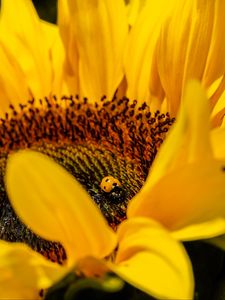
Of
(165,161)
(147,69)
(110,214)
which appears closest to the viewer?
(165,161)

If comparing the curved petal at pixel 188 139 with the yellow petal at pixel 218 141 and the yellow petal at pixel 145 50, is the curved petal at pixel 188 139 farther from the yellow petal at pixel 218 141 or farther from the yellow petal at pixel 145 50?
the yellow petal at pixel 145 50

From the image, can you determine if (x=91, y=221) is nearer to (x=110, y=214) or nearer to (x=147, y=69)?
(x=110, y=214)

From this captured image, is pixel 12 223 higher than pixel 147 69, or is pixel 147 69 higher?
pixel 147 69

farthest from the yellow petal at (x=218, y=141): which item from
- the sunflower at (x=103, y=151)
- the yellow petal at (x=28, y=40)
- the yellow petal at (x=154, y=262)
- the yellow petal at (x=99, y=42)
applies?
the yellow petal at (x=28, y=40)

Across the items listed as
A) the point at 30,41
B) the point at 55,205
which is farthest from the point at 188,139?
the point at 30,41

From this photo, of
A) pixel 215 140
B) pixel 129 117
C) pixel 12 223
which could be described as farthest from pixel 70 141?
pixel 215 140

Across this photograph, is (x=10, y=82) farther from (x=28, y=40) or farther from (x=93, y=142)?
(x=93, y=142)

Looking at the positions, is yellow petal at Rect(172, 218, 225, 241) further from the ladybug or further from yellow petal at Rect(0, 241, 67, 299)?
the ladybug
